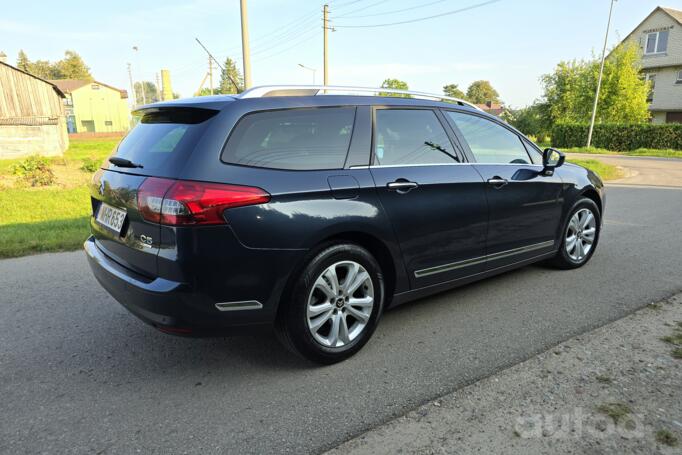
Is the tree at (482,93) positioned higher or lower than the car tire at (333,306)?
higher

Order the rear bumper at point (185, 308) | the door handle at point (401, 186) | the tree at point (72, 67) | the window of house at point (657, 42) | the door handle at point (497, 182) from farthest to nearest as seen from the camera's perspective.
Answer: the tree at point (72, 67) < the window of house at point (657, 42) < the door handle at point (497, 182) < the door handle at point (401, 186) < the rear bumper at point (185, 308)

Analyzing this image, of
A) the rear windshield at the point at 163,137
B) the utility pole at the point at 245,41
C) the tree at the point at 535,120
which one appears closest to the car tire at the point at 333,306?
the rear windshield at the point at 163,137

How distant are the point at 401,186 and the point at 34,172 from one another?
12.2m

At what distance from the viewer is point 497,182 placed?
154 inches

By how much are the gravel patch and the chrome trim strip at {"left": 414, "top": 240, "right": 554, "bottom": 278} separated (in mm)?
889

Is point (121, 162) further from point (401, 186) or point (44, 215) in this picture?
point (44, 215)

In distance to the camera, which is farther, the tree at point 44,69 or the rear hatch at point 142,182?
the tree at point 44,69

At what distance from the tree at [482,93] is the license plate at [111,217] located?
126 metres

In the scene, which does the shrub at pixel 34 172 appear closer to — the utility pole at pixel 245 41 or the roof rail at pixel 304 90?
the utility pole at pixel 245 41

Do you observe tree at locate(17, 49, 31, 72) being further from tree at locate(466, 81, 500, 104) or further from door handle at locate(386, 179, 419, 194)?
door handle at locate(386, 179, 419, 194)


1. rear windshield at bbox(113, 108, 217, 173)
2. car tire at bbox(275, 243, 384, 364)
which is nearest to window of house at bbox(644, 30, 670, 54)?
car tire at bbox(275, 243, 384, 364)

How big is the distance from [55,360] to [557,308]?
149 inches

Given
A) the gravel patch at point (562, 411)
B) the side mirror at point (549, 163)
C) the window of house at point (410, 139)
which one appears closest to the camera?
the gravel patch at point (562, 411)

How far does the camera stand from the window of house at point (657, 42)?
40.3m
